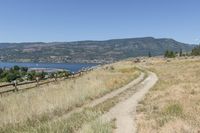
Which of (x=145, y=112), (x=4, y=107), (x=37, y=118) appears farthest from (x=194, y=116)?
(x=4, y=107)

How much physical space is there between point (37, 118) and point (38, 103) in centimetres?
462

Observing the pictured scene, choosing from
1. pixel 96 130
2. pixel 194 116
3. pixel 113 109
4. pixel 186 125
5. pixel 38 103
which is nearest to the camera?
pixel 96 130

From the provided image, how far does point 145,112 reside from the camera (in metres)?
19.2

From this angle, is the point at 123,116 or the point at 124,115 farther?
the point at 124,115

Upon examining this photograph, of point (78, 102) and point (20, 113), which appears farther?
point (78, 102)

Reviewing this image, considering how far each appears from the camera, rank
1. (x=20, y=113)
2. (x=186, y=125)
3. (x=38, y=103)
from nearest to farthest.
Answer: (x=186, y=125)
(x=20, y=113)
(x=38, y=103)

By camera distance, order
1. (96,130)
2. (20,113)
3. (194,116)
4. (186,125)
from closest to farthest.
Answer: (96,130)
(186,125)
(194,116)
(20,113)

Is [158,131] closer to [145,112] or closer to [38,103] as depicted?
[145,112]

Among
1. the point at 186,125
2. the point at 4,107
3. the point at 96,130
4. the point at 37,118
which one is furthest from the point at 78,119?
the point at 4,107

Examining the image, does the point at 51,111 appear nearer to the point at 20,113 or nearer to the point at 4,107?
Result: the point at 20,113

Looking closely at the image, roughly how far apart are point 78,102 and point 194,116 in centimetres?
846

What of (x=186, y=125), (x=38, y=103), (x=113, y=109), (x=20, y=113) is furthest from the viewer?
(x=38, y=103)

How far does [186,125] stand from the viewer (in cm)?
1484

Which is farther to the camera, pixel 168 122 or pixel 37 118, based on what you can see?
pixel 37 118
